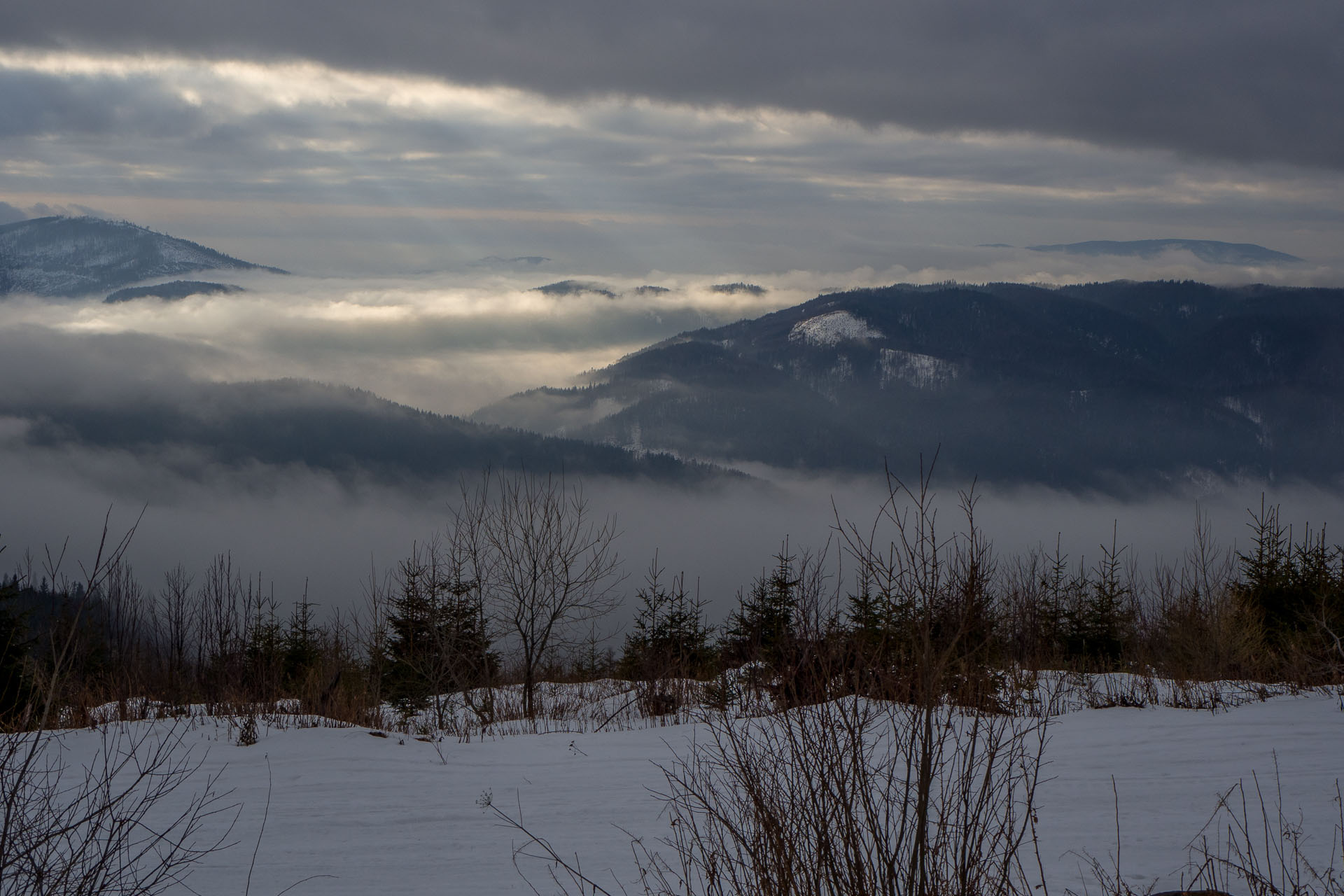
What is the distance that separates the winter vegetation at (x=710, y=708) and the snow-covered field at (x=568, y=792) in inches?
3.0

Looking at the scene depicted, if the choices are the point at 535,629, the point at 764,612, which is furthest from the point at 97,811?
the point at 535,629

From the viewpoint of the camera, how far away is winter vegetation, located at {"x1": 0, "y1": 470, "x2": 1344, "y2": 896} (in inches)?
166

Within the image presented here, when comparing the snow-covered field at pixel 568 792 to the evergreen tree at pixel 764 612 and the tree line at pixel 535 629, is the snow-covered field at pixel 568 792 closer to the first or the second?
the tree line at pixel 535 629

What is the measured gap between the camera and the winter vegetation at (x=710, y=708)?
13.9 ft

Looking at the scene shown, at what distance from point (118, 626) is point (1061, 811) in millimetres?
25687

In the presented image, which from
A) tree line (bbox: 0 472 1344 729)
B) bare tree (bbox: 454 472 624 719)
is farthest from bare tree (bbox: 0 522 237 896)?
bare tree (bbox: 454 472 624 719)

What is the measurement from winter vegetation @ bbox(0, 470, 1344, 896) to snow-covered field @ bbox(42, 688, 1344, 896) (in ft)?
0.25

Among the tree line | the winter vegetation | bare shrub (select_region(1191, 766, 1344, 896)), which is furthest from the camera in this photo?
the tree line

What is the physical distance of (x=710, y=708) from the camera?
575 inches

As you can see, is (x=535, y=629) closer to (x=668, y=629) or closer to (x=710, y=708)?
(x=668, y=629)

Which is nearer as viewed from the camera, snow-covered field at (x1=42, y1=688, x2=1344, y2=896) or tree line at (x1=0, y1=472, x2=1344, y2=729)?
snow-covered field at (x1=42, y1=688, x2=1344, y2=896)

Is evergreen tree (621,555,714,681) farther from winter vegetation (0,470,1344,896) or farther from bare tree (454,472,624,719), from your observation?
bare tree (454,472,624,719)

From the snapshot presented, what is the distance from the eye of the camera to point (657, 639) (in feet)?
80.3

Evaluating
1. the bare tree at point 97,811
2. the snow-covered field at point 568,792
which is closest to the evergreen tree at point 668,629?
the snow-covered field at point 568,792
